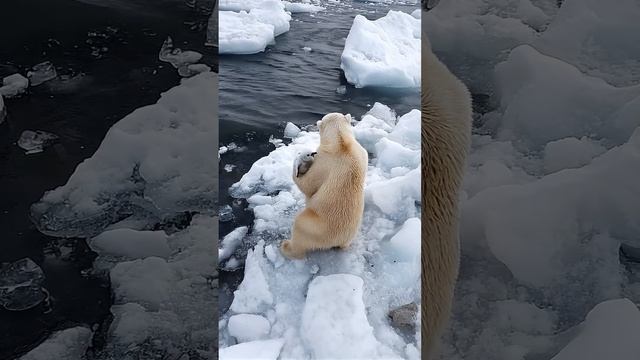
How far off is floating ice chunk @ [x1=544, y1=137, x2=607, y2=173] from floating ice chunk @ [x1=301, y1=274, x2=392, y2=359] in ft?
1.72

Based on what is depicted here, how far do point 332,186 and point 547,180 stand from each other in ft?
1.66

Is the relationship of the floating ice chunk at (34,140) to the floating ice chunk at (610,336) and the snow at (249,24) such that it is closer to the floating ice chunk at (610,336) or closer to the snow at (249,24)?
the snow at (249,24)

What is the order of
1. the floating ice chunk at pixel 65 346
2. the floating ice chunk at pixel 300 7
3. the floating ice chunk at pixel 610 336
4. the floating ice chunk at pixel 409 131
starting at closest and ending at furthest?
the floating ice chunk at pixel 610 336 < the floating ice chunk at pixel 65 346 < the floating ice chunk at pixel 409 131 < the floating ice chunk at pixel 300 7

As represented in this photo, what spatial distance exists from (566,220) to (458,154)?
27cm

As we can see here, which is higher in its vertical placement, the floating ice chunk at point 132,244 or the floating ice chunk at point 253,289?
the floating ice chunk at point 132,244

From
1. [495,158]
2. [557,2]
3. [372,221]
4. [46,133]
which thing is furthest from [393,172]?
[46,133]

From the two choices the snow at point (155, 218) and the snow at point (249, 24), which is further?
the snow at point (249, 24)

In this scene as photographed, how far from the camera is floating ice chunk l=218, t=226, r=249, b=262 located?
1.21 metres

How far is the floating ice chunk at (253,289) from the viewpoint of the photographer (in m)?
1.20

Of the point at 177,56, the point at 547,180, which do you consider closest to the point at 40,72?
the point at 177,56

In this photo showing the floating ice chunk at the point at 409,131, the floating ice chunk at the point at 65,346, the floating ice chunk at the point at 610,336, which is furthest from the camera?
the floating ice chunk at the point at 409,131

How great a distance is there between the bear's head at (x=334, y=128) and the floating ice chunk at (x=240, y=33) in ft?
0.87

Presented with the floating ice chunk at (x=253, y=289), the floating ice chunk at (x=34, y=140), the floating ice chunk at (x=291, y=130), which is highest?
the floating ice chunk at (x=291, y=130)

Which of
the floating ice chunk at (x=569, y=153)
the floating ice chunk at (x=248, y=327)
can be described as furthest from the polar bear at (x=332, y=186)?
the floating ice chunk at (x=569, y=153)
